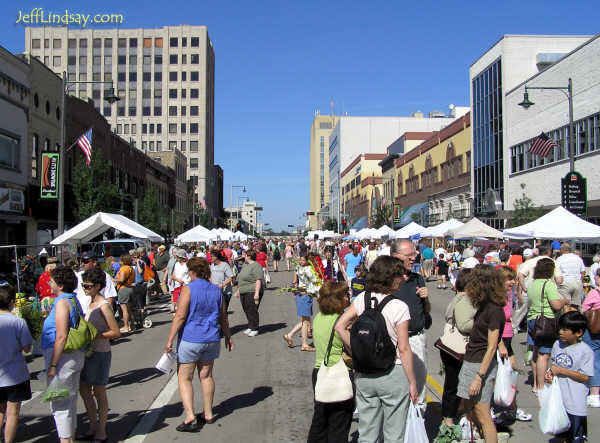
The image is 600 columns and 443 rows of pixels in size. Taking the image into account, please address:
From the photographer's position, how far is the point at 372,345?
13.8ft

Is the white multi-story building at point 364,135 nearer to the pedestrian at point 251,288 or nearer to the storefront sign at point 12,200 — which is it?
the storefront sign at point 12,200

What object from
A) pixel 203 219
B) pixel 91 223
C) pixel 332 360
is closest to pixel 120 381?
pixel 332 360

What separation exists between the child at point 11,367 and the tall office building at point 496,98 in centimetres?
3763

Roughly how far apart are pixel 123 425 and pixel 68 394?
131 cm

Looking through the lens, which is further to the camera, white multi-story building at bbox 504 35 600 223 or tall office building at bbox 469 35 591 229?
tall office building at bbox 469 35 591 229

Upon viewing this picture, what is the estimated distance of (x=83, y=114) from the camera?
121 ft

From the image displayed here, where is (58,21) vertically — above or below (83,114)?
above

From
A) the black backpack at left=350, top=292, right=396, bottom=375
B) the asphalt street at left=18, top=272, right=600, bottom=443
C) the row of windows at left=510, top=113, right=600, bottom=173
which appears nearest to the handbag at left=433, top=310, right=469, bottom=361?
the asphalt street at left=18, top=272, right=600, bottom=443

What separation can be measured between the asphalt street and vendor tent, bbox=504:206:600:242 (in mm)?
6080

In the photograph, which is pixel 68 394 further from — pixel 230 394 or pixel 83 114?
pixel 83 114

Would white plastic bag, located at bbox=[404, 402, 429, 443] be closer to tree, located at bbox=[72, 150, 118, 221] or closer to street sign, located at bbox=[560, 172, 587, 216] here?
street sign, located at bbox=[560, 172, 587, 216]

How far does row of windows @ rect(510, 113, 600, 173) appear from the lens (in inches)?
1129

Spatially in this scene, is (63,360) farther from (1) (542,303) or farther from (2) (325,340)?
(1) (542,303)

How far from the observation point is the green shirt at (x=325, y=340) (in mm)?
4773
